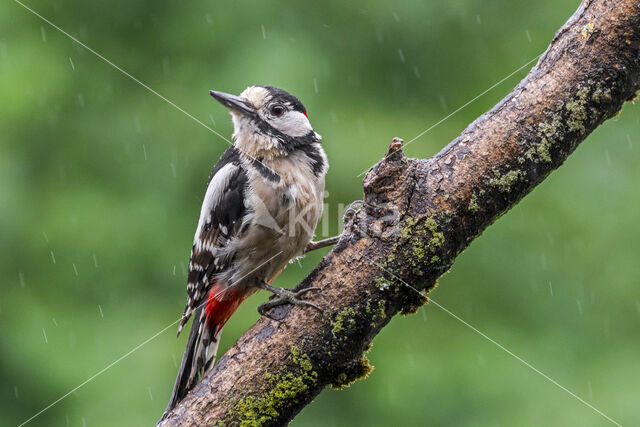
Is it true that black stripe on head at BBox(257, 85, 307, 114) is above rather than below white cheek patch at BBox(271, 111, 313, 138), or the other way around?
above

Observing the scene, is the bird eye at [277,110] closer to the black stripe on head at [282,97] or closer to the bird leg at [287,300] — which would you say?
the black stripe on head at [282,97]

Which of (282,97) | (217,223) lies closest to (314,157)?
(282,97)

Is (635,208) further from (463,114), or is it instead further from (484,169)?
(484,169)

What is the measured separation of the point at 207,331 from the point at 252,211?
612 millimetres

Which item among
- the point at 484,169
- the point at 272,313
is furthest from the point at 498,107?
the point at 272,313

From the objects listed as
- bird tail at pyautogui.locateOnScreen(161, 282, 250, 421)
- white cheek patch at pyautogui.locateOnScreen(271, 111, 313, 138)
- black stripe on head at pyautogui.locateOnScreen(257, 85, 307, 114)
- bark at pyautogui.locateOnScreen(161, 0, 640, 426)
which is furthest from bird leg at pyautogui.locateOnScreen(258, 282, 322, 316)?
black stripe on head at pyautogui.locateOnScreen(257, 85, 307, 114)

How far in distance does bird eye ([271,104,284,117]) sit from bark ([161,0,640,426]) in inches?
51.7

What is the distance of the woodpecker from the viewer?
3.48 m

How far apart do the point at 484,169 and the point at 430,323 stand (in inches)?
120

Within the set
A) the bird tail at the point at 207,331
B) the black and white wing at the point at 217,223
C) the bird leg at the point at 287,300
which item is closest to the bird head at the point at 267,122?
the black and white wing at the point at 217,223

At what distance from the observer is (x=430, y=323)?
17.6 feet

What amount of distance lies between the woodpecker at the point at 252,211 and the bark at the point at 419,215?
821 millimetres

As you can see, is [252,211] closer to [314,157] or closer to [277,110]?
[314,157]

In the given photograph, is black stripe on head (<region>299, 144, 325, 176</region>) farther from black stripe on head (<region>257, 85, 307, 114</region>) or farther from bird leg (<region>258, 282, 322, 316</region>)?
bird leg (<region>258, 282, 322, 316</region>)
